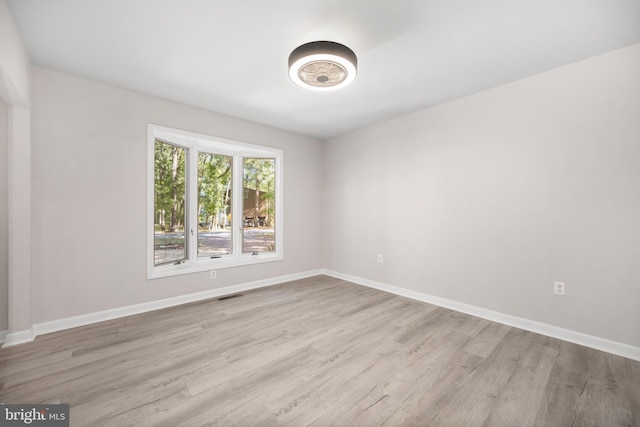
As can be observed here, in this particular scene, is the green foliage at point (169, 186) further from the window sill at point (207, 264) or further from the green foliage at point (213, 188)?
the window sill at point (207, 264)

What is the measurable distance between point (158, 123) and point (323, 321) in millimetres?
3067

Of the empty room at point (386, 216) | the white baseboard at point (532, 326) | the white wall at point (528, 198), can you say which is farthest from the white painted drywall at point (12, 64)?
the white baseboard at point (532, 326)

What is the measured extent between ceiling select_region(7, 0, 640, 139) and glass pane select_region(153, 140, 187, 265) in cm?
82

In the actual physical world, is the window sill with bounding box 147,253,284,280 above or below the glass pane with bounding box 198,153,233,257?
below

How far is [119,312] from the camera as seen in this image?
2885mm

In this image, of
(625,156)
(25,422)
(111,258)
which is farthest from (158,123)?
(625,156)

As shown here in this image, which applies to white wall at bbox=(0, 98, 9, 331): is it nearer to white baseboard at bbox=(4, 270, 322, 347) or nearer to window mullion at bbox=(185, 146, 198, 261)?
white baseboard at bbox=(4, 270, 322, 347)

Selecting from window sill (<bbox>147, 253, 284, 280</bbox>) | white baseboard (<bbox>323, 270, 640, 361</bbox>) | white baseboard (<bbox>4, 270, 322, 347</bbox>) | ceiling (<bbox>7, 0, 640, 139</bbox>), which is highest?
ceiling (<bbox>7, 0, 640, 139</bbox>)

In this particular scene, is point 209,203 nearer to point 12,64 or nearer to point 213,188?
point 213,188

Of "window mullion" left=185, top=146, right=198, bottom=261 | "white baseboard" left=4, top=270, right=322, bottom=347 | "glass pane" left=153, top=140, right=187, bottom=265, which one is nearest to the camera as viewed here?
"white baseboard" left=4, top=270, right=322, bottom=347

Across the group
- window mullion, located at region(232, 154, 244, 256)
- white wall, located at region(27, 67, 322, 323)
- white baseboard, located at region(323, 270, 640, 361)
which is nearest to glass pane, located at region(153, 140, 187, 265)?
white wall, located at region(27, 67, 322, 323)

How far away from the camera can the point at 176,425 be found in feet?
4.73

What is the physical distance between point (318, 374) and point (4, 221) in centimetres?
311

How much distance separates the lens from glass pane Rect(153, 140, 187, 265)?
334 centimetres
